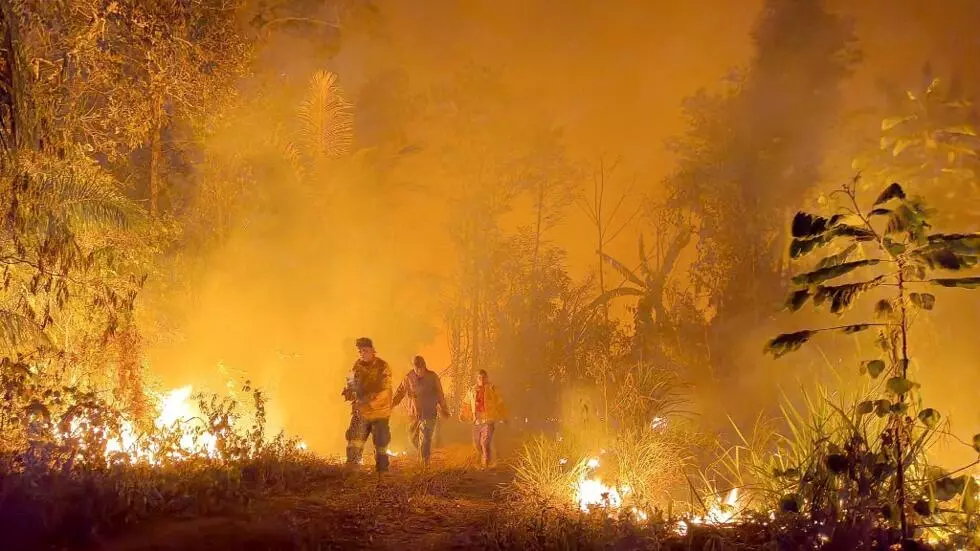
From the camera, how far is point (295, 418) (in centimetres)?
1884

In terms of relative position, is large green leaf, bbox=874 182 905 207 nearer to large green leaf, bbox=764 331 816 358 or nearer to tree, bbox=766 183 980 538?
tree, bbox=766 183 980 538

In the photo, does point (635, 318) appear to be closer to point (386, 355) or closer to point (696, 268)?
point (696, 268)

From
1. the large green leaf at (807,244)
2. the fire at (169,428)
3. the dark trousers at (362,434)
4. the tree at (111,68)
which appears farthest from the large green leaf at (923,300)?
the tree at (111,68)

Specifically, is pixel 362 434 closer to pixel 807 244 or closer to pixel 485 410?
pixel 485 410

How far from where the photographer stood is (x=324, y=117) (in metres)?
18.3

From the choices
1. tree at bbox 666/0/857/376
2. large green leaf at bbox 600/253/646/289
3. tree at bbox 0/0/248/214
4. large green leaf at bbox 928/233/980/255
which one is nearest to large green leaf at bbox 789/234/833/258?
large green leaf at bbox 928/233/980/255

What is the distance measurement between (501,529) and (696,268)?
37.3 feet

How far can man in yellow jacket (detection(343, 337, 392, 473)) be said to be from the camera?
10.1m

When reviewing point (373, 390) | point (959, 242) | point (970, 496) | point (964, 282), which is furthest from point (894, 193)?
point (373, 390)

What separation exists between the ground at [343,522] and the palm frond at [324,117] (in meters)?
11.3

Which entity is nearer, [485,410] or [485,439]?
[485,410]

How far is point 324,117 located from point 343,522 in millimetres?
13518

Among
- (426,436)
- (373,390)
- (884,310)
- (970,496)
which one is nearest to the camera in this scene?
(970,496)

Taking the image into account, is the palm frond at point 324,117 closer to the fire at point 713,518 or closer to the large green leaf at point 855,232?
the fire at point 713,518
